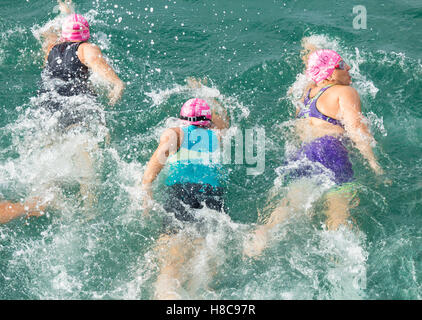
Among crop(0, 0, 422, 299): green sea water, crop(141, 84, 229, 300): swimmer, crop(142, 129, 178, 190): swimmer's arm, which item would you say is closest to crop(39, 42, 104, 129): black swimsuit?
crop(0, 0, 422, 299): green sea water

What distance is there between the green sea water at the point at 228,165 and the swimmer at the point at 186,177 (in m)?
0.17

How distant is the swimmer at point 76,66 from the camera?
22.5ft

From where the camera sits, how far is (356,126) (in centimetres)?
574

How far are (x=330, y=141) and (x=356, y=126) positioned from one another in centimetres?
37

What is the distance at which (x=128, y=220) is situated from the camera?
5.73 m

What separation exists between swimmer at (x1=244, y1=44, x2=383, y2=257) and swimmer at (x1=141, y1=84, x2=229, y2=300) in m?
0.73

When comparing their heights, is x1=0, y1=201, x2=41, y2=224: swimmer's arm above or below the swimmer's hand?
below

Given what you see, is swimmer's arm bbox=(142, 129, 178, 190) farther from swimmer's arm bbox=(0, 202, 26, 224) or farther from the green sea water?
swimmer's arm bbox=(0, 202, 26, 224)

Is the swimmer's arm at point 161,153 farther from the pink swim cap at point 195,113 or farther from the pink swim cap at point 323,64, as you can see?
the pink swim cap at point 323,64

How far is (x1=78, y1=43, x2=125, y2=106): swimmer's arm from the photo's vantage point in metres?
6.85

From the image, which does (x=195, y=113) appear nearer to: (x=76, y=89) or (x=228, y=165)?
(x=228, y=165)

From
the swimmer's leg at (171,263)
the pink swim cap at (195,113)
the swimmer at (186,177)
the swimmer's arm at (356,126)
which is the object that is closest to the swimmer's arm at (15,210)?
the swimmer at (186,177)

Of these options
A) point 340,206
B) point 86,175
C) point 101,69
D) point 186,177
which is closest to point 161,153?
point 186,177
